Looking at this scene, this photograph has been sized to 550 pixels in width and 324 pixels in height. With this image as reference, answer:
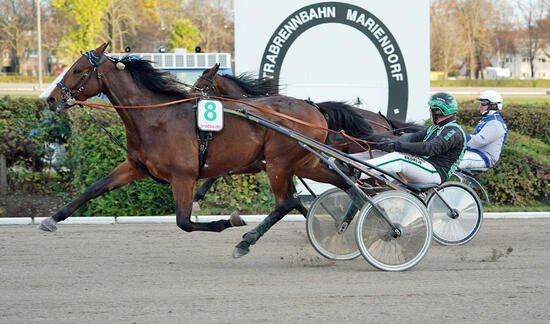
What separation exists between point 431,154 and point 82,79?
3037 millimetres

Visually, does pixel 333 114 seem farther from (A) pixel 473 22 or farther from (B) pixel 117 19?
(A) pixel 473 22

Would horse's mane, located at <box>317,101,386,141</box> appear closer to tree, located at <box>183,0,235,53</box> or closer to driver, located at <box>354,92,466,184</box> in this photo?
driver, located at <box>354,92,466,184</box>

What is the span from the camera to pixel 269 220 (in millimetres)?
6680

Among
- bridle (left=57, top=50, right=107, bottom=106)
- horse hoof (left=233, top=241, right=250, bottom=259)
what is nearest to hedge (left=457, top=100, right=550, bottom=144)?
horse hoof (left=233, top=241, right=250, bottom=259)

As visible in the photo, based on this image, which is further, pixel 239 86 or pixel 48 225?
pixel 239 86

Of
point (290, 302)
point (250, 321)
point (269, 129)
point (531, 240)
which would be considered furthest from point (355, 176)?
point (250, 321)

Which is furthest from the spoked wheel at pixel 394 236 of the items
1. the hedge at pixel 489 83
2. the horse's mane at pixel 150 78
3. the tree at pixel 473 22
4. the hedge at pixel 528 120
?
the tree at pixel 473 22

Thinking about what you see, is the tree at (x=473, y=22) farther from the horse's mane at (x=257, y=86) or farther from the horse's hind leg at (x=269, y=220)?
the horse's hind leg at (x=269, y=220)

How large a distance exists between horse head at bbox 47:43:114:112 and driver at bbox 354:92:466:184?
245cm

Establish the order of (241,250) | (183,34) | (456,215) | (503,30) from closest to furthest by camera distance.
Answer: (241,250), (456,215), (183,34), (503,30)

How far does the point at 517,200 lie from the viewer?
1007 centimetres

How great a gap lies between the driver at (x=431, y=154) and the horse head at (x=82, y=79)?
245 centimetres

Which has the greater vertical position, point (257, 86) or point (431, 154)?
point (257, 86)

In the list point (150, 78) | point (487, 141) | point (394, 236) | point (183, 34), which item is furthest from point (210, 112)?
point (183, 34)
